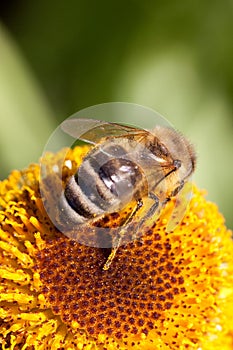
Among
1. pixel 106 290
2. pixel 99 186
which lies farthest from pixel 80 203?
pixel 106 290

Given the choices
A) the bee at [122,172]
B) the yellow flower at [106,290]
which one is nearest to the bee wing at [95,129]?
the bee at [122,172]

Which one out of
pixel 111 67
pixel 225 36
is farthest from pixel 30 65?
pixel 225 36

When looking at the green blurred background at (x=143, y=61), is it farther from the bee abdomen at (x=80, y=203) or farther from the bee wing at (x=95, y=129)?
the bee abdomen at (x=80, y=203)

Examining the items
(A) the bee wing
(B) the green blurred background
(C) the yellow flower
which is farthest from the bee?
(B) the green blurred background

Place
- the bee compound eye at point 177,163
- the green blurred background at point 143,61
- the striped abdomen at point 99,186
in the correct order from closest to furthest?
Result: 1. the striped abdomen at point 99,186
2. the bee compound eye at point 177,163
3. the green blurred background at point 143,61

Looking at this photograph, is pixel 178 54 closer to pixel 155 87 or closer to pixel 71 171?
pixel 155 87

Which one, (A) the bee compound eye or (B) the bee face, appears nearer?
(B) the bee face

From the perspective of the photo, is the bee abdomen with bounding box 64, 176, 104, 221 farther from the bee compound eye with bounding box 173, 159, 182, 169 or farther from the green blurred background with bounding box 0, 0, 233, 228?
the green blurred background with bounding box 0, 0, 233, 228
